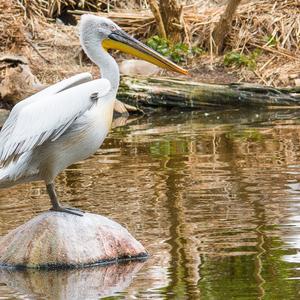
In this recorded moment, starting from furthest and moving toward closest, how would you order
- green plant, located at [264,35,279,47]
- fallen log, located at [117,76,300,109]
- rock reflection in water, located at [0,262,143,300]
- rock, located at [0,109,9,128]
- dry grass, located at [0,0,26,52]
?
green plant, located at [264,35,279,47] → dry grass, located at [0,0,26,52] → fallen log, located at [117,76,300,109] → rock, located at [0,109,9,128] → rock reflection in water, located at [0,262,143,300]

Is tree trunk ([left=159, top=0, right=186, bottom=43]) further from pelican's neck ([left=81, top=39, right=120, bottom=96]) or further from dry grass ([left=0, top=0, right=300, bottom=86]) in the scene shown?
pelican's neck ([left=81, top=39, right=120, bottom=96])

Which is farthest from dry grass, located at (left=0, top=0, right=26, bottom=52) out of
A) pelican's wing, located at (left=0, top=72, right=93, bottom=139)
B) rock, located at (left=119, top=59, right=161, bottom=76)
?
pelican's wing, located at (left=0, top=72, right=93, bottom=139)

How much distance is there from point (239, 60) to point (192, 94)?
6.11ft

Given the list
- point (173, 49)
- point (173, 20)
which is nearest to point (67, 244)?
point (173, 49)

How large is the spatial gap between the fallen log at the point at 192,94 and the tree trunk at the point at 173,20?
2.50 m

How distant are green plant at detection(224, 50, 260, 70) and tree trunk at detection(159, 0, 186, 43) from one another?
1.09 meters

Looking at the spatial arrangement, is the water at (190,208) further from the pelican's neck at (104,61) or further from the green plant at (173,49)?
the green plant at (173,49)

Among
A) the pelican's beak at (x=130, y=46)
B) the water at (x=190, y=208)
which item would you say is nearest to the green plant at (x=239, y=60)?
the water at (x=190, y=208)

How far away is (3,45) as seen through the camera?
15945 mm

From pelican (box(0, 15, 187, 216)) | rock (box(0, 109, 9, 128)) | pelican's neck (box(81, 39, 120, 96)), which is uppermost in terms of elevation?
pelican's neck (box(81, 39, 120, 96))

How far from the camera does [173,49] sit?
16234 mm

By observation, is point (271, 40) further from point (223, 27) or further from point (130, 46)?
point (130, 46)

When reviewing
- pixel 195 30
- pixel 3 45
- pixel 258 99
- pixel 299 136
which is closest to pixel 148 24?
→ pixel 195 30

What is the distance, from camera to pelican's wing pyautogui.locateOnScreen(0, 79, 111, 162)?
5.80m
